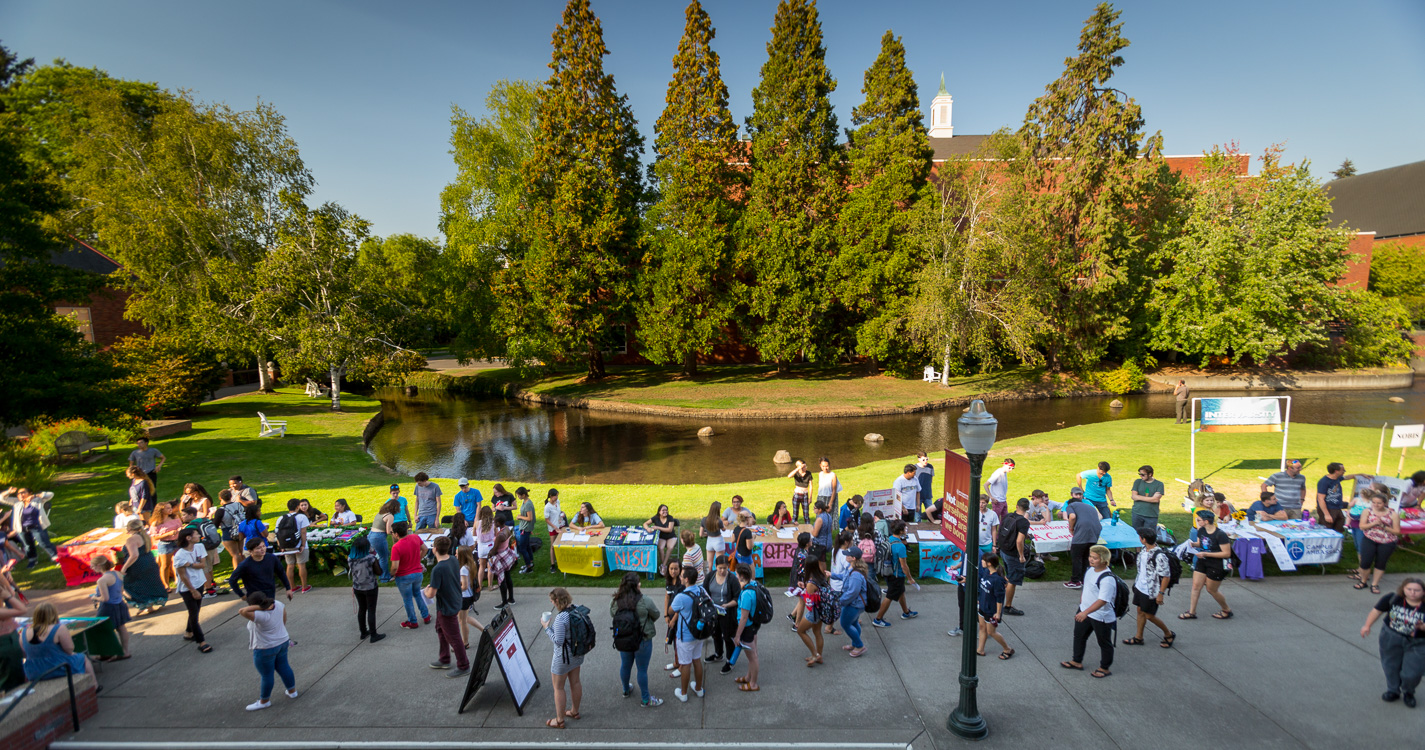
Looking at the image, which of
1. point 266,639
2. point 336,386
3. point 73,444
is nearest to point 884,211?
point 336,386

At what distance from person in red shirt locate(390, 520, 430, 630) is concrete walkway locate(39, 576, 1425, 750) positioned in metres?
0.35

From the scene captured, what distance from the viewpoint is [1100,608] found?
23.7ft

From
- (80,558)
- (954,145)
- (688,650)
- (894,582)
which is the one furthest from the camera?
(954,145)

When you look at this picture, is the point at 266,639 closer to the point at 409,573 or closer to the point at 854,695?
the point at 409,573

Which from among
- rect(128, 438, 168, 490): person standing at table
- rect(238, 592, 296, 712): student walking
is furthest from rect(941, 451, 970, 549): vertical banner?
rect(128, 438, 168, 490): person standing at table

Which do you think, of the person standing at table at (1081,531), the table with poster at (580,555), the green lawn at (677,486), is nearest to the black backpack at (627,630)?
the green lawn at (677,486)

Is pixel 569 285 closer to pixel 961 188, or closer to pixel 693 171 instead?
pixel 693 171

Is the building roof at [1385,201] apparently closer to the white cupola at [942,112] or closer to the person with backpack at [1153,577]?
the white cupola at [942,112]

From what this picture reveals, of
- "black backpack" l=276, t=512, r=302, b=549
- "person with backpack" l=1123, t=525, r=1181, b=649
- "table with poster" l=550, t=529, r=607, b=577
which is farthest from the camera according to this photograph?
"table with poster" l=550, t=529, r=607, b=577

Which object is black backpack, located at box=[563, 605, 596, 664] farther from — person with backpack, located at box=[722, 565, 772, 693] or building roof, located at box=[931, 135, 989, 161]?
building roof, located at box=[931, 135, 989, 161]

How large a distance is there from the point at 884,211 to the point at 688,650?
33.3m

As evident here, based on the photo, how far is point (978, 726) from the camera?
20.7 ft

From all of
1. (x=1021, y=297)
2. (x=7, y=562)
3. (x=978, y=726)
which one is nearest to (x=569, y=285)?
(x=1021, y=297)

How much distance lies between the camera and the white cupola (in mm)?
72562
